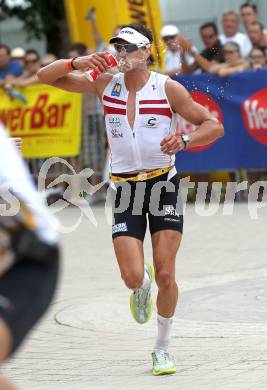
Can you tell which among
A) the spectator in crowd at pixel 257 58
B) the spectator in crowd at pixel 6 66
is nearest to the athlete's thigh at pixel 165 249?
the spectator in crowd at pixel 257 58

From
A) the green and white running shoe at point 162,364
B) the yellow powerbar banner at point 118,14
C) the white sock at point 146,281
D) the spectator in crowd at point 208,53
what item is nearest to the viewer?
the green and white running shoe at point 162,364

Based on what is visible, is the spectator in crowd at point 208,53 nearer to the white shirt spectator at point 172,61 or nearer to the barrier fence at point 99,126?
the white shirt spectator at point 172,61

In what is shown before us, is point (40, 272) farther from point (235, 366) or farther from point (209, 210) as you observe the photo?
point (209, 210)

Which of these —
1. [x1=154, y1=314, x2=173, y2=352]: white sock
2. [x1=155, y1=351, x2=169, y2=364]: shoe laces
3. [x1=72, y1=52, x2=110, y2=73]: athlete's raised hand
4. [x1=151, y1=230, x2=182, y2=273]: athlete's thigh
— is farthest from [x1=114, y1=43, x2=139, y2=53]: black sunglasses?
[x1=155, y1=351, x2=169, y2=364]: shoe laces

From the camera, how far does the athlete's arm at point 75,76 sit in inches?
263

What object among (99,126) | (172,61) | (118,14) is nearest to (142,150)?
(172,61)

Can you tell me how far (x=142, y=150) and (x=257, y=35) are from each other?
8.45m

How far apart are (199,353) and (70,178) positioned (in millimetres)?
9216

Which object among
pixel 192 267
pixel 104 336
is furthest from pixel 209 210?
pixel 104 336

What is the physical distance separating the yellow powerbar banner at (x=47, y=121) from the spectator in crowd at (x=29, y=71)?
13 centimetres

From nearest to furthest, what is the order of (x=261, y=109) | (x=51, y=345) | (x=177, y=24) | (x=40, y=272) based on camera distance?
(x=40, y=272)
(x=51, y=345)
(x=261, y=109)
(x=177, y=24)

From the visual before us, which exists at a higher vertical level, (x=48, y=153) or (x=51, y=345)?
(x=51, y=345)

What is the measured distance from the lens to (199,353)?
22.8 feet

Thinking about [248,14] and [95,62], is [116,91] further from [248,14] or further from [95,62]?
[248,14]
